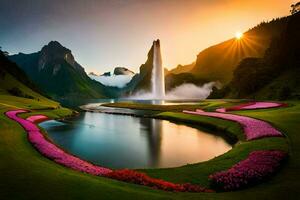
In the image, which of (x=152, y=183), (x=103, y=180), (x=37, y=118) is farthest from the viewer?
(x=37, y=118)

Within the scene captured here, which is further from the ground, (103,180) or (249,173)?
(249,173)

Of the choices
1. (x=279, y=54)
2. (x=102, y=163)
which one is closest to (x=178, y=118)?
(x=102, y=163)

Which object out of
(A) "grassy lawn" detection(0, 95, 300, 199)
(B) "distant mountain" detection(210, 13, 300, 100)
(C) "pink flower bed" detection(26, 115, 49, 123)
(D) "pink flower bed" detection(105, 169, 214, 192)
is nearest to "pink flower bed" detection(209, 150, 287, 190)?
(A) "grassy lawn" detection(0, 95, 300, 199)

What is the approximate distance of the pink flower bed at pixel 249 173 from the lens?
1956 cm

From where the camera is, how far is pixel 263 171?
21016 mm

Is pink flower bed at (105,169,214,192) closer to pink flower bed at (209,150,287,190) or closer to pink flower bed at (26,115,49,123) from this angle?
pink flower bed at (209,150,287,190)

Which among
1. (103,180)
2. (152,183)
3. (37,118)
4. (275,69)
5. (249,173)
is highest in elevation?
(275,69)

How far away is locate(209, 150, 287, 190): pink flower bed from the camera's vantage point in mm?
19562

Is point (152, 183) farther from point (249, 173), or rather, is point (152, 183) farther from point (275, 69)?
point (275, 69)

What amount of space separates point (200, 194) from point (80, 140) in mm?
33020

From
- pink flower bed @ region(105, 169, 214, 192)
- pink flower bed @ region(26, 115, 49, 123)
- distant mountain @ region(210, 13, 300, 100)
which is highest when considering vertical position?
distant mountain @ region(210, 13, 300, 100)

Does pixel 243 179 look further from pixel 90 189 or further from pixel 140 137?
pixel 140 137

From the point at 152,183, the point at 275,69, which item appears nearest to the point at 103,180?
the point at 152,183

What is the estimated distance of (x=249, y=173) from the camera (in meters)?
20.4
